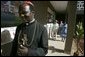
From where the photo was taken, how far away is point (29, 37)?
228 centimetres

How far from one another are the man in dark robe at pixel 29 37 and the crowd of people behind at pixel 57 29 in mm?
3735

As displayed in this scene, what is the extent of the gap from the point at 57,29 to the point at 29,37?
4.15 metres

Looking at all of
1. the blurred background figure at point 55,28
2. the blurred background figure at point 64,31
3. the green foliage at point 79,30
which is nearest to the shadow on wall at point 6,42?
the blurred background figure at point 55,28

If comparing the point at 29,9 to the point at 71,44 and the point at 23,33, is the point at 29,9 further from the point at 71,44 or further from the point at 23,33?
the point at 71,44

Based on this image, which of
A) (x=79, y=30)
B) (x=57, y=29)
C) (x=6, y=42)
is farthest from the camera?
(x=79, y=30)

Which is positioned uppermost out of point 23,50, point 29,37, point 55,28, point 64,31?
point 29,37

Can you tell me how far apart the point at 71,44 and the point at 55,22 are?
851 millimetres

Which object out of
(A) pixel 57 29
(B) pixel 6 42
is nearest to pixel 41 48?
(B) pixel 6 42

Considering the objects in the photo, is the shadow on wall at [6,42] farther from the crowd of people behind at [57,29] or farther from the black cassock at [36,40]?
the crowd of people behind at [57,29]

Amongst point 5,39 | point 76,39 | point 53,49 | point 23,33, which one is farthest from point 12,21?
point 76,39

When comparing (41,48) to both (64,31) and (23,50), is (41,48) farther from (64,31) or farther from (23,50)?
(64,31)

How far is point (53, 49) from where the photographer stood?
21.4ft

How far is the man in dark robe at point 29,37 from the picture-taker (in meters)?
2.20

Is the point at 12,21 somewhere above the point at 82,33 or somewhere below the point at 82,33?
above
